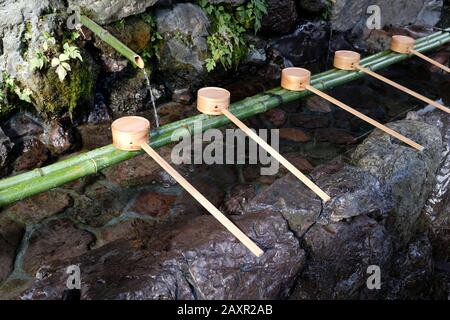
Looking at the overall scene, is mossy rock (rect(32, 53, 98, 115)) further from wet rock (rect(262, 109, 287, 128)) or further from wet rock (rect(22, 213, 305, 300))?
wet rock (rect(22, 213, 305, 300))

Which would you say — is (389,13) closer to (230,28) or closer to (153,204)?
(230,28)

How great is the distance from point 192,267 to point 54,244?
1.90 metres

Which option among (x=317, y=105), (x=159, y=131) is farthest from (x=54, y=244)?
(x=317, y=105)

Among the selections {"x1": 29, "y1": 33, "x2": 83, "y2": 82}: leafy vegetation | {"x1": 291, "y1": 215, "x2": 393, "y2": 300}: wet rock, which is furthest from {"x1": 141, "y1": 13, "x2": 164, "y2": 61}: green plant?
{"x1": 291, "y1": 215, "x2": 393, "y2": 300}: wet rock

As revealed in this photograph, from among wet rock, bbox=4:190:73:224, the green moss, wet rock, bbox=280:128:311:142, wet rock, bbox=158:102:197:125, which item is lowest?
wet rock, bbox=280:128:311:142

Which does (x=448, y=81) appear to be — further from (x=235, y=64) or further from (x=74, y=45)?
(x=74, y=45)

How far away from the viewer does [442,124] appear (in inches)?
198

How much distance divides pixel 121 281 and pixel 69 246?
157 centimetres

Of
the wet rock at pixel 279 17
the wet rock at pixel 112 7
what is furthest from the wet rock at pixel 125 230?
the wet rock at pixel 279 17

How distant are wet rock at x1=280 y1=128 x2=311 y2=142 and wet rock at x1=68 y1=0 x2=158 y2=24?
8.57ft

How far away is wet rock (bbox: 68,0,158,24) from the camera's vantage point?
5586 millimetres

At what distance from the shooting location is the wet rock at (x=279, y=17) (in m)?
7.57
